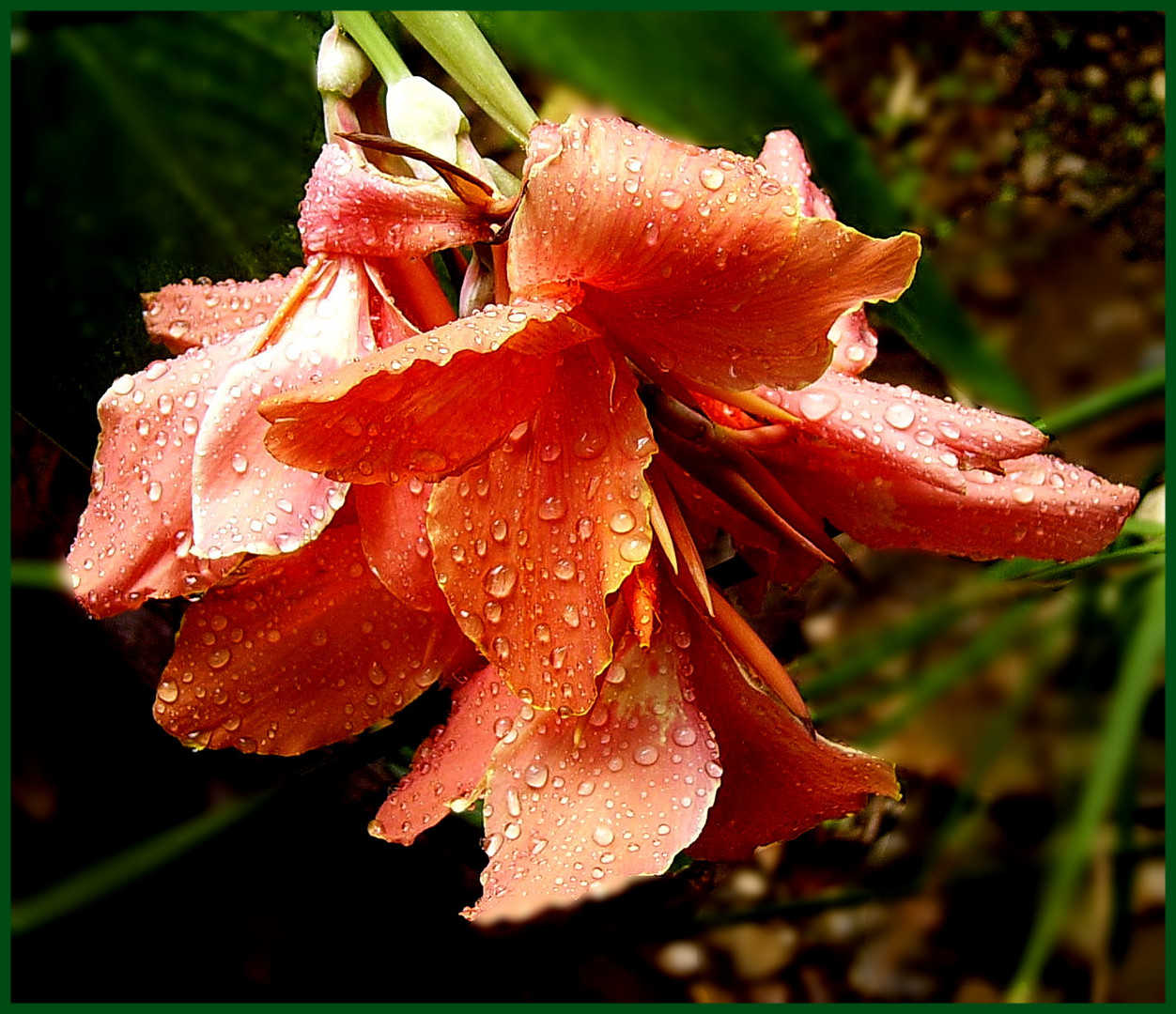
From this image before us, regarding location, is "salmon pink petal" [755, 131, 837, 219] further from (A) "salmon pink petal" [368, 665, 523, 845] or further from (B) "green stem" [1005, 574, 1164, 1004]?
(B) "green stem" [1005, 574, 1164, 1004]

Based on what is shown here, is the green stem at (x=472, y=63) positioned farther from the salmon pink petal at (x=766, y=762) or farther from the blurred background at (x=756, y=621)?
the salmon pink petal at (x=766, y=762)

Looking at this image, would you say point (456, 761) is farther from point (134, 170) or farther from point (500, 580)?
point (134, 170)

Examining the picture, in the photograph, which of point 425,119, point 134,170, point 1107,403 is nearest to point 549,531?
point 425,119

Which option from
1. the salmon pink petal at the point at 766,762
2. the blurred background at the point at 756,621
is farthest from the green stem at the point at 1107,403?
the salmon pink petal at the point at 766,762

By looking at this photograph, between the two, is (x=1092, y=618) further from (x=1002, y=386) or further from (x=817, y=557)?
(x=817, y=557)

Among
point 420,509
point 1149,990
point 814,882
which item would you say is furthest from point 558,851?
point 1149,990

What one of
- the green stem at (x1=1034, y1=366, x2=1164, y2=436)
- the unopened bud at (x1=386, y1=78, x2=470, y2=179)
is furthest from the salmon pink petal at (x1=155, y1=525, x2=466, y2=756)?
the green stem at (x1=1034, y1=366, x2=1164, y2=436)
